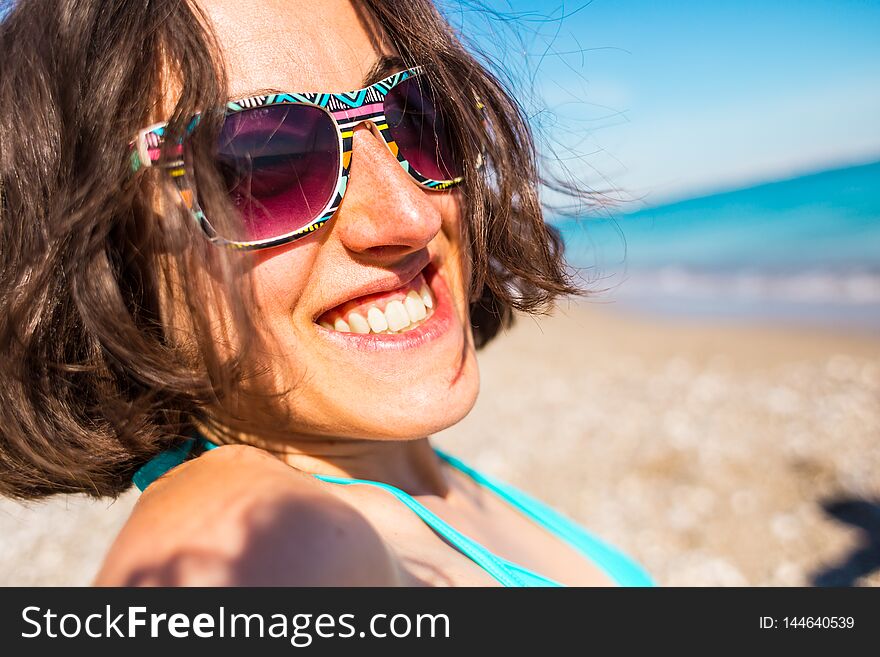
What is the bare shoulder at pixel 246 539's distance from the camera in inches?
39.9

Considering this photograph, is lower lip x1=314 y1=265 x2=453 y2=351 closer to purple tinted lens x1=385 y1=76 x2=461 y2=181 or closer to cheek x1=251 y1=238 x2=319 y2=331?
cheek x1=251 y1=238 x2=319 y2=331

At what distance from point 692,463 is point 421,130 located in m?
4.05

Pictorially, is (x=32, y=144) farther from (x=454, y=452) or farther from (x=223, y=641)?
(x=454, y=452)

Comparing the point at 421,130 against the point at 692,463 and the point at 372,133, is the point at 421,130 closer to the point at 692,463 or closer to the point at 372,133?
the point at 372,133

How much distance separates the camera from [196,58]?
135cm

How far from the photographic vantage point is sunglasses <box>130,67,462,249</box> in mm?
1344

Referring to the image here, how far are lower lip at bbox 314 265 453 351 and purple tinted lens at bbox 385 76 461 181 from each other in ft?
0.83

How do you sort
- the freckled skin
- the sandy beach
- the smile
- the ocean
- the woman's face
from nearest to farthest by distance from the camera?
1. the freckled skin
2. the woman's face
3. the smile
4. the sandy beach
5. the ocean

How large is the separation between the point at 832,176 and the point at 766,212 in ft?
13.1

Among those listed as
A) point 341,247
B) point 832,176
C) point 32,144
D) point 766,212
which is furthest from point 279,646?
point 832,176

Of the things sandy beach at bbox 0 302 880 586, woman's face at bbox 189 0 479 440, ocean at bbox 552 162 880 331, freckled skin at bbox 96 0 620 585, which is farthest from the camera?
ocean at bbox 552 162 880 331

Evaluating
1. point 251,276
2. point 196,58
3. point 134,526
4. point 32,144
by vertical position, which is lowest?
point 134,526

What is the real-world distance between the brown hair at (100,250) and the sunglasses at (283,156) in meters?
0.03

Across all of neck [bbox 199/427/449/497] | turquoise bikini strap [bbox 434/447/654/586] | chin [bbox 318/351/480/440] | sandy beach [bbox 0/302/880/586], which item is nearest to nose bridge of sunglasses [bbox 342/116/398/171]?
chin [bbox 318/351/480/440]
